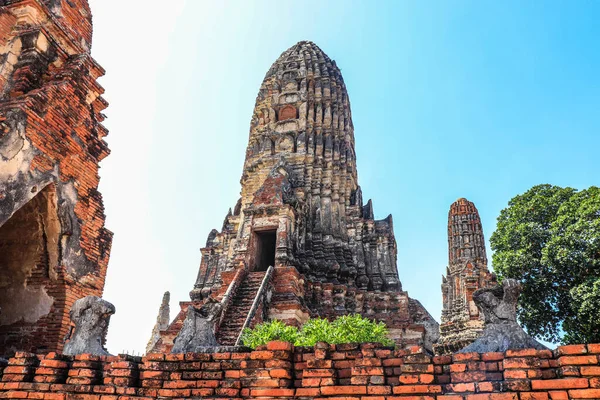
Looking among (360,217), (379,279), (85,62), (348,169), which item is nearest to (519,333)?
(85,62)

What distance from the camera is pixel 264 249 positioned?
19.2 meters

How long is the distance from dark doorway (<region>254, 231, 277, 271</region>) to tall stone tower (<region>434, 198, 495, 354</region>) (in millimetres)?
8856

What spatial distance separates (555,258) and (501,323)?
1037cm

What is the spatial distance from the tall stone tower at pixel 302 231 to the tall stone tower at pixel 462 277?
531 centimetres

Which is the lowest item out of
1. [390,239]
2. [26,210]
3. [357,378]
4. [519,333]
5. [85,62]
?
[357,378]

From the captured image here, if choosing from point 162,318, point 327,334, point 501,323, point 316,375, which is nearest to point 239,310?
point 327,334

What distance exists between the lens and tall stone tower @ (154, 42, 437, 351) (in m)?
15.6

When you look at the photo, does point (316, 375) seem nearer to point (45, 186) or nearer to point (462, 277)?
point (45, 186)

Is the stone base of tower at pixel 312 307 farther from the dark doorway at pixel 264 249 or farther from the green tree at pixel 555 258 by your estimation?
the green tree at pixel 555 258

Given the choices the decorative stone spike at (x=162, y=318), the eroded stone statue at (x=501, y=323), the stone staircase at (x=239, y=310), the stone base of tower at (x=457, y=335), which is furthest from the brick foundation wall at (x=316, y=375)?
the decorative stone spike at (x=162, y=318)

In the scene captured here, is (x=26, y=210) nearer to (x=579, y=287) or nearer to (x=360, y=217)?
(x=579, y=287)

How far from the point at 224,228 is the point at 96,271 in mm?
15026

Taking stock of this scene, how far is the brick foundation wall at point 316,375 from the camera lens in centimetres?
366

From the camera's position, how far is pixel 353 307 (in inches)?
703
